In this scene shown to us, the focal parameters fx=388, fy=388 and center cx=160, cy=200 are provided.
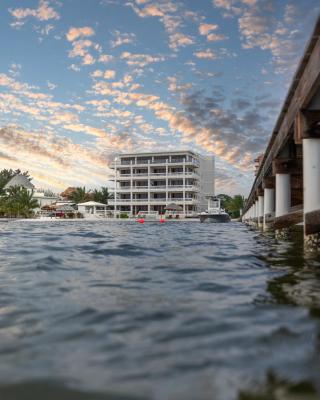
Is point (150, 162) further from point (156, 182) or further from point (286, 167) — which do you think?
point (286, 167)

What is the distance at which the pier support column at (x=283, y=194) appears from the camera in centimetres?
1205

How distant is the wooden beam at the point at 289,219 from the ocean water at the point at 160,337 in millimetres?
5188

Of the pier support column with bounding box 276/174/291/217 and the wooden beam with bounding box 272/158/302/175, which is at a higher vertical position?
the wooden beam with bounding box 272/158/302/175

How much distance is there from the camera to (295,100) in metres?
8.48

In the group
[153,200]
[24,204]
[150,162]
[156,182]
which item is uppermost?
[150,162]

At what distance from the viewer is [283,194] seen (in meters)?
12.1

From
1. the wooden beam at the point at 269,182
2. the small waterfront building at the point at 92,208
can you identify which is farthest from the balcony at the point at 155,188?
the wooden beam at the point at 269,182

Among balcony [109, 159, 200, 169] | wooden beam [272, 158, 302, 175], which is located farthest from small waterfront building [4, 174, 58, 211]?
wooden beam [272, 158, 302, 175]

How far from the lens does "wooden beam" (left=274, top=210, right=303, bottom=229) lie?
9.85 m

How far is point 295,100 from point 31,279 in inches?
261

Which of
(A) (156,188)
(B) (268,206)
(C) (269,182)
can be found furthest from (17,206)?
(C) (269,182)

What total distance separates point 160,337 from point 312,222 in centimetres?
542

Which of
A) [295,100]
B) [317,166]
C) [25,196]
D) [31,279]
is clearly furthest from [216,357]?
[25,196]

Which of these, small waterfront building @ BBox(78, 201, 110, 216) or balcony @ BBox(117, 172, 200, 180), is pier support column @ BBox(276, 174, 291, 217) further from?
balcony @ BBox(117, 172, 200, 180)
